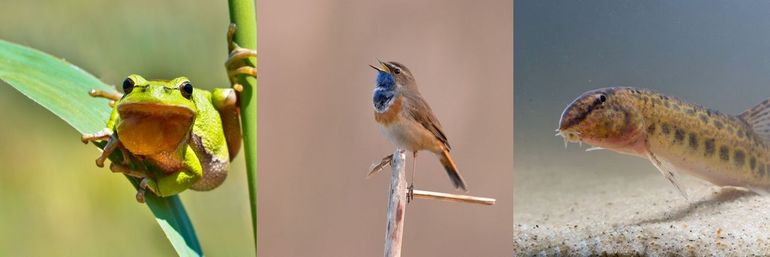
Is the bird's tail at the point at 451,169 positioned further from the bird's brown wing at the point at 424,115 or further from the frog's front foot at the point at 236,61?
the frog's front foot at the point at 236,61

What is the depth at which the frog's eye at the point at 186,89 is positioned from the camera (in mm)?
1443

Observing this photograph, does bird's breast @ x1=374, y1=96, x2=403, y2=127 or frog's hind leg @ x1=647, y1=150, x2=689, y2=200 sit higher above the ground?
bird's breast @ x1=374, y1=96, x2=403, y2=127

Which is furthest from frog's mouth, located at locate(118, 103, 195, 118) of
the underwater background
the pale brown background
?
the underwater background

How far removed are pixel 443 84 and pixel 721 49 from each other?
75cm

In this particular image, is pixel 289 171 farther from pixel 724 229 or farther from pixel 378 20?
pixel 724 229

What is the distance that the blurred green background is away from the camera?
125 cm

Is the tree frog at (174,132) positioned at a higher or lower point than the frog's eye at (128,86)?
lower

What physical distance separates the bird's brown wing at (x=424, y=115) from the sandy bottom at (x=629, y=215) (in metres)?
0.28

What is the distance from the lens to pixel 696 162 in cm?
197

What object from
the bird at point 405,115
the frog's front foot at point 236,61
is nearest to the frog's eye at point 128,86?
the frog's front foot at point 236,61

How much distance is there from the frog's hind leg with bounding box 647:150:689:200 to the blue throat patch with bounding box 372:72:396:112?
2.33 feet

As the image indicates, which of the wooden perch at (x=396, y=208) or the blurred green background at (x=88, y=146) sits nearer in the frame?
the blurred green background at (x=88, y=146)

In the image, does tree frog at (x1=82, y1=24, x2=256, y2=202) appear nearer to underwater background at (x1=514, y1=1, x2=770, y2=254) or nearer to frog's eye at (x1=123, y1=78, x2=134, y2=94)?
frog's eye at (x1=123, y1=78, x2=134, y2=94)

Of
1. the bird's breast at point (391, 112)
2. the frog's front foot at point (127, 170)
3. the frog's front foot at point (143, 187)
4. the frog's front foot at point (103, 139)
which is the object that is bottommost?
the frog's front foot at point (143, 187)
